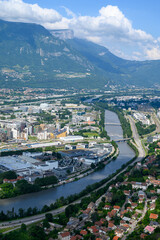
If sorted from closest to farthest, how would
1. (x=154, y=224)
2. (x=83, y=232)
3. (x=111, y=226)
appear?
(x=83, y=232), (x=111, y=226), (x=154, y=224)

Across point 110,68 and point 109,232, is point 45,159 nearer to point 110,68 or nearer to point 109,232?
point 109,232

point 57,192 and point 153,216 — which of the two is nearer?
point 153,216

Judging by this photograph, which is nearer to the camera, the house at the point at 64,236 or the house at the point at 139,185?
the house at the point at 64,236

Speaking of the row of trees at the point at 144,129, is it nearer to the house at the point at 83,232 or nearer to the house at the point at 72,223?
the house at the point at 72,223

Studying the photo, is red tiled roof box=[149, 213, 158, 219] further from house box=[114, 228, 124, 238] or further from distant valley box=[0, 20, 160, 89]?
distant valley box=[0, 20, 160, 89]

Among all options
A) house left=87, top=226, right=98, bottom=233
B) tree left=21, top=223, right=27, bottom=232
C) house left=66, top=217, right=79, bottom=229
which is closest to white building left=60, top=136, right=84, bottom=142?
house left=66, top=217, right=79, bottom=229

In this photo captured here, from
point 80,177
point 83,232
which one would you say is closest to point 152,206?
point 83,232

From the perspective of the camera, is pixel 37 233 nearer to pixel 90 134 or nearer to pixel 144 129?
pixel 90 134

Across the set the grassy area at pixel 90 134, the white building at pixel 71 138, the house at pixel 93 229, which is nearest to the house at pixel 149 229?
the house at pixel 93 229

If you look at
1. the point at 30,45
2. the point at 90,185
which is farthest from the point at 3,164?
the point at 30,45
